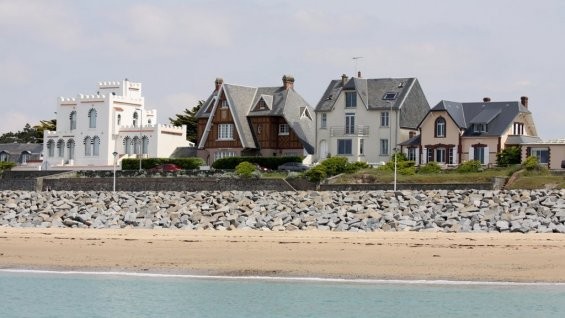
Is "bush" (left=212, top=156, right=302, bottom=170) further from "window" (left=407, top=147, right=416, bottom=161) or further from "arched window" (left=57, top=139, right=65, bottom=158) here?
"arched window" (left=57, top=139, right=65, bottom=158)

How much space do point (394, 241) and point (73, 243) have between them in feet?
30.6

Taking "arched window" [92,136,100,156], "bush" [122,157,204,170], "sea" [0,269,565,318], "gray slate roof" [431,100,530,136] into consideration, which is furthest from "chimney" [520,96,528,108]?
"sea" [0,269,565,318]

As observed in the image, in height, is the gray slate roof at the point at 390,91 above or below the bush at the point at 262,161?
above

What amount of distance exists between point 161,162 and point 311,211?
3240 centimetres

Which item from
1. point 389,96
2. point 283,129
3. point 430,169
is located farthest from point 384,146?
point 430,169

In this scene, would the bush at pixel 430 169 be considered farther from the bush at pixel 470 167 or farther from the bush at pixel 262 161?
the bush at pixel 262 161

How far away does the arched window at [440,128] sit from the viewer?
6969 centimetres

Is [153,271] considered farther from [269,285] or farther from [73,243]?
[73,243]

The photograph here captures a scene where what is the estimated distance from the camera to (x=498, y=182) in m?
54.7

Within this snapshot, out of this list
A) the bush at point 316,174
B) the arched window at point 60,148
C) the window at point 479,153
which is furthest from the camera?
the arched window at point 60,148

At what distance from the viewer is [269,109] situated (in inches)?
3113

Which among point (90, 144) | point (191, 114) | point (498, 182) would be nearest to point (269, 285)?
point (498, 182)

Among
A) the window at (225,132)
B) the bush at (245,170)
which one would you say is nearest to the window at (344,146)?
the window at (225,132)

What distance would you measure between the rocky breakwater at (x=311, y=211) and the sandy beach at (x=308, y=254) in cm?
346
